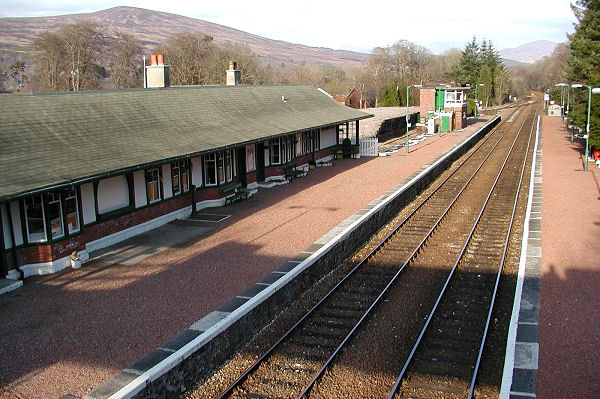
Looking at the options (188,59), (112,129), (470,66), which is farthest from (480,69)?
(112,129)

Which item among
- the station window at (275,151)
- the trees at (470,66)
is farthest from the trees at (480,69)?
the station window at (275,151)

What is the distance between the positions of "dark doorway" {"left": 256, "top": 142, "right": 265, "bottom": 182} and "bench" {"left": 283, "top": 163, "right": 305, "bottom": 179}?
129cm

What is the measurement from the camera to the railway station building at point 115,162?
39.7 ft

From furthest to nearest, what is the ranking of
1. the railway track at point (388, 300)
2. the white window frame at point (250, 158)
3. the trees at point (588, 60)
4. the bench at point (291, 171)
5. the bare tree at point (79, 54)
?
the bare tree at point (79, 54) → the trees at point (588, 60) → the bench at point (291, 171) → the white window frame at point (250, 158) → the railway track at point (388, 300)

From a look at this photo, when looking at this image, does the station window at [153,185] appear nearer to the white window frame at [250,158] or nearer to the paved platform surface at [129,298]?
the paved platform surface at [129,298]

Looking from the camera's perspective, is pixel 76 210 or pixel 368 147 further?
pixel 368 147

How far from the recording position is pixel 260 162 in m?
23.9

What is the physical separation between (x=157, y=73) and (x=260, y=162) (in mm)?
5571

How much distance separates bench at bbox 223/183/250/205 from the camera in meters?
19.8

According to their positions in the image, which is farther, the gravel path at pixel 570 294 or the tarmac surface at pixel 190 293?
the tarmac surface at pixel 190 293

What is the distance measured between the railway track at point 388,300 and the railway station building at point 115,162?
560 cm

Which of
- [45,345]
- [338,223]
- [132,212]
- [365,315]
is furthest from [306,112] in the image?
[45,345]

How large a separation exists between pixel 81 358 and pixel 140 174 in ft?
25.5

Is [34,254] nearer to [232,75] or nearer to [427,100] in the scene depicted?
[232,75]
